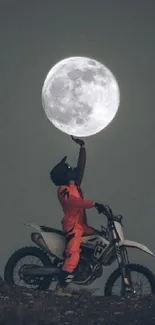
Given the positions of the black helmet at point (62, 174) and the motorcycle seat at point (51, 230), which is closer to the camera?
the motorcycle seat at point (51, 230)

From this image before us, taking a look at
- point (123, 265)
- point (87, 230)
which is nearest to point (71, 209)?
point (87, 230)

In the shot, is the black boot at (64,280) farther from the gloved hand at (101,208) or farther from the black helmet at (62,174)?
the black helmet at (62,174)

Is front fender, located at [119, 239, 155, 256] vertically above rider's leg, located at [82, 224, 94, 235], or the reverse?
rider's leg, located at [82, 224, 94, 235]

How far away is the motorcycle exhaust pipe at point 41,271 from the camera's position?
12539mm

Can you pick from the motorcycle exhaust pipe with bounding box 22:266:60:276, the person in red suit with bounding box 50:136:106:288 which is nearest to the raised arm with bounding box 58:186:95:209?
the person in red suit with bounding box 50:136:106:288

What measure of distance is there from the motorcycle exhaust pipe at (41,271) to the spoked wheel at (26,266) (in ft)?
0.19

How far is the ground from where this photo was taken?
431 inches

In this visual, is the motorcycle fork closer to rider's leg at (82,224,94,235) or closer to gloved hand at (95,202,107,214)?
gloved hand at (95,202,107,214)

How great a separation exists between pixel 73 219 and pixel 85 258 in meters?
0.67

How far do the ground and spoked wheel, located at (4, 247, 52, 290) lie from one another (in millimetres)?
349

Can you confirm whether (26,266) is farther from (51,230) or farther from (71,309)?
(71,309)

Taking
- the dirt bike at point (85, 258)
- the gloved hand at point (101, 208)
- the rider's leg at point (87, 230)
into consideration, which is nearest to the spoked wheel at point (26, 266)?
the dirt bike at point (85, 258)

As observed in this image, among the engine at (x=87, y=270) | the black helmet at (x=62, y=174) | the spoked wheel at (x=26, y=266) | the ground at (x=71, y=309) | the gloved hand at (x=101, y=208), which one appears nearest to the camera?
the ground at (x=71, y=309)

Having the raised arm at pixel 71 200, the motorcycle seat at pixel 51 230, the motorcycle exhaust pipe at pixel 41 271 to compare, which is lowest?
the motorcycle exhaust pipe at pixel 41 271
